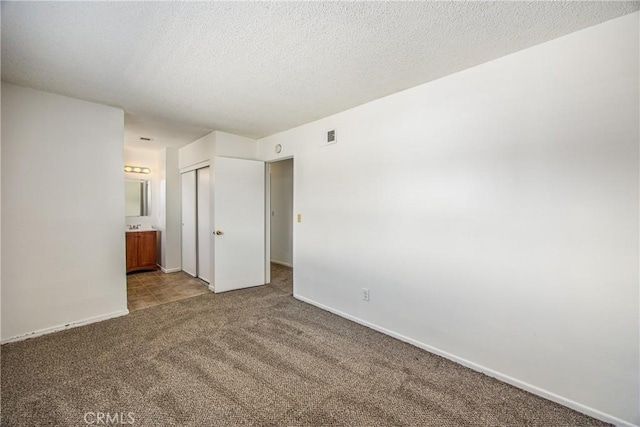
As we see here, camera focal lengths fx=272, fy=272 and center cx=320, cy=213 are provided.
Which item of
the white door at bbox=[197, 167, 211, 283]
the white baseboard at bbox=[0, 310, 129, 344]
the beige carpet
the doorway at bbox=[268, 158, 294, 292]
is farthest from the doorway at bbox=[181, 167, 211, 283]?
the beige carpet

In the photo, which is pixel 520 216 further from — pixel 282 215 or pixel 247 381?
pixel 282 215

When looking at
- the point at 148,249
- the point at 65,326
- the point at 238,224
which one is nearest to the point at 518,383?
the point at 238,224

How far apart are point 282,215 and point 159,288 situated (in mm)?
2700

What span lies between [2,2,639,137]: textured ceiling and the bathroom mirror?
292 cm

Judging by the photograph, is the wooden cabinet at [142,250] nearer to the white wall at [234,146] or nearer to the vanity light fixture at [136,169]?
the vanity light fixture at [136,169]

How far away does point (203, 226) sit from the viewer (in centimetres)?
457

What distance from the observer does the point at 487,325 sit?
210 centimetres

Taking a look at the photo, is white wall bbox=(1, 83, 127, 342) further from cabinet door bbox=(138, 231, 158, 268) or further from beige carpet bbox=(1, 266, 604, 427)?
cabinet door bbox=(138, 231, 158, 268)

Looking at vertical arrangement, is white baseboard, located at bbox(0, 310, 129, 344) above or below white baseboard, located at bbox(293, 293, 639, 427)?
above

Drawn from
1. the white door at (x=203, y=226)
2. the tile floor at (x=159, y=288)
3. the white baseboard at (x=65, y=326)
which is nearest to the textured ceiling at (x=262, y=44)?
the white door at (x=203, y=226)

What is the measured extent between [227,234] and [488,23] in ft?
12.0

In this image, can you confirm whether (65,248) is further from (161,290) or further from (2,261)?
(161,290)

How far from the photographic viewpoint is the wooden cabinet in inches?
191

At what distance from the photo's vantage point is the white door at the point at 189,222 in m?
4.77
